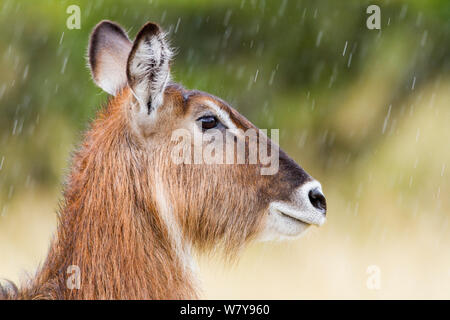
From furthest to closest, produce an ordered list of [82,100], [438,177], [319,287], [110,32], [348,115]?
[348,115] → [438,177] → [82,100] → [319,287] → [110,32]

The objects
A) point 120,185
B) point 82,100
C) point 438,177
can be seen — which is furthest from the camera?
point 438,177

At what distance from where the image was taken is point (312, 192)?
4535 millimetres

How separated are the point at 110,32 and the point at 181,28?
23.9 ft

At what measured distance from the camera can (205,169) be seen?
4.54m

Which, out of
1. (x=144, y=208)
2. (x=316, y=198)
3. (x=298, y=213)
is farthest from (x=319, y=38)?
(x=144, y=208)

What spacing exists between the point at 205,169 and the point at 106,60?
1.13 m

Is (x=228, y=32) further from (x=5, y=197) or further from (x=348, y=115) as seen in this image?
(x=5, y=197)

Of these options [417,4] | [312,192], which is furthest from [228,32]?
[312,192]

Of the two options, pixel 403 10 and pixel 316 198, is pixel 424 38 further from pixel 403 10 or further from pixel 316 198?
pixel 316 198

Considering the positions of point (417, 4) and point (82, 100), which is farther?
point (417, 4)

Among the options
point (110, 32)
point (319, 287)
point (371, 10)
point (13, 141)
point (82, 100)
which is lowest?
point (319, 287)

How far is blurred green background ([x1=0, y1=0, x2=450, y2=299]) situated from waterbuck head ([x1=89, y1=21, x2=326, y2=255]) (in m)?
6.97

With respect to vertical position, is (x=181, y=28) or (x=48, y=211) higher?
(x=181, y=28)

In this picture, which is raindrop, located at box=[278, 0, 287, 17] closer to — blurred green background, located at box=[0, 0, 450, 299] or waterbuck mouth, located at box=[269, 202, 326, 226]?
blurred green background, located at box=[0, 0, 450, 299]
